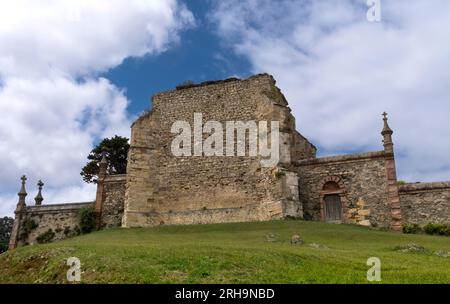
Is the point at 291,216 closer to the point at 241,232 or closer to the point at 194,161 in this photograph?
the point at 241,232

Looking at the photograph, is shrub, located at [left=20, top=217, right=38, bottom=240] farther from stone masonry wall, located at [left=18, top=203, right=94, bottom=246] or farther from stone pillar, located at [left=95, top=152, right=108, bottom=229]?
stone pillar, located at [left=95, top=152, right=108, bottom=229]

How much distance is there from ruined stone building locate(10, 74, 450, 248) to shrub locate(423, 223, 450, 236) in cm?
50

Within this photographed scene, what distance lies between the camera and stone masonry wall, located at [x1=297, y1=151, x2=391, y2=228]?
79.0ft

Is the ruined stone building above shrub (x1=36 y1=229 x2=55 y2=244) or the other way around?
above

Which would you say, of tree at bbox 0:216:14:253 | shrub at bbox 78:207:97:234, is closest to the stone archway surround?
shrub at bbox 78:207:97:234

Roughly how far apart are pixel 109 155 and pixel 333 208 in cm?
2564

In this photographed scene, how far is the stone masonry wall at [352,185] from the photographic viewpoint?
24078mm

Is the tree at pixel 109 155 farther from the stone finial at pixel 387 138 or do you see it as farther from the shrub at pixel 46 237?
the stone finial at pixel 387 138

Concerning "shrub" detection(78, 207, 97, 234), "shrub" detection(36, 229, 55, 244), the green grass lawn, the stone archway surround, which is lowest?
the green grass lawn

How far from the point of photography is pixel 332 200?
2544 cm

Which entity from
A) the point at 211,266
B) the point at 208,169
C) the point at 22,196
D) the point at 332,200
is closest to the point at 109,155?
the point at 22,196

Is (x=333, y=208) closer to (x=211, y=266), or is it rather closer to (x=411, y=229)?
(x=411, y=229)

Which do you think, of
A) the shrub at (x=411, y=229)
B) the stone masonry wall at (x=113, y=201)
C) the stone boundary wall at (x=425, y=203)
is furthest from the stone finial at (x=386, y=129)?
the stone masonry wall at (x=113, y=201)
